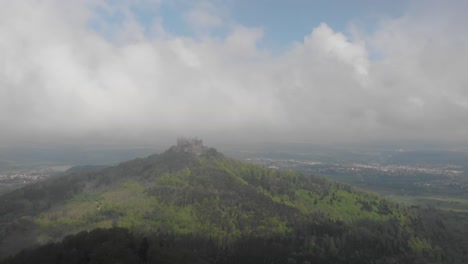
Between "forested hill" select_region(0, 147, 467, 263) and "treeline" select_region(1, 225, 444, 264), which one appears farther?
"forested hill" select_region(0, 147, 467, 263)

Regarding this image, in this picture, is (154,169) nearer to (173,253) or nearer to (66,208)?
(66,208)

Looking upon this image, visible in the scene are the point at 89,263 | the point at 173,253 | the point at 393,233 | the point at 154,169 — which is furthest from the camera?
the point at 154,169

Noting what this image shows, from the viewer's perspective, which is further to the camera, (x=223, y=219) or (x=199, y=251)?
(x=223, y=219)

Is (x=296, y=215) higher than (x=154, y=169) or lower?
lower

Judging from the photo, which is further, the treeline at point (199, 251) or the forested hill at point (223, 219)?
the forested hill at point (223, 219)

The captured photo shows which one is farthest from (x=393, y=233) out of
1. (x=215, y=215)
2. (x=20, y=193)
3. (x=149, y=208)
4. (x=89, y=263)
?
(x=20, y=193)

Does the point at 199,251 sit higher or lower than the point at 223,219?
lower

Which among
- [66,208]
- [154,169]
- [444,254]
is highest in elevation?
[154,169]

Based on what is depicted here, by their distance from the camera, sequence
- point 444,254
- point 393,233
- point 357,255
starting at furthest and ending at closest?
1. point 393,233
2. point 444,254
3. point 357,255
